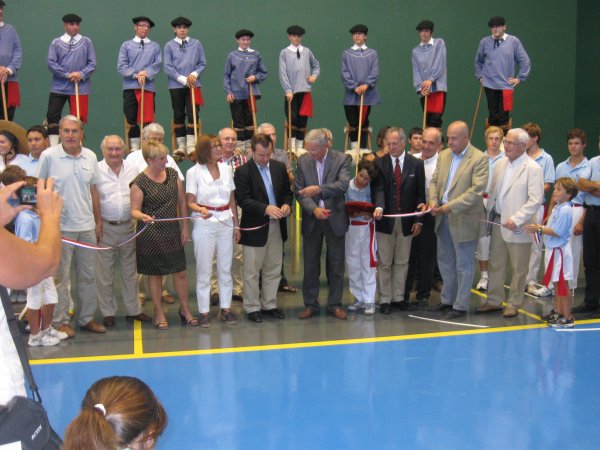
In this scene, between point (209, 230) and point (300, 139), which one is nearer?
point (209, 230)

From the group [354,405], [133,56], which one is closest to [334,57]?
[133,56]

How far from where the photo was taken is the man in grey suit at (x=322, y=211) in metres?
7.05

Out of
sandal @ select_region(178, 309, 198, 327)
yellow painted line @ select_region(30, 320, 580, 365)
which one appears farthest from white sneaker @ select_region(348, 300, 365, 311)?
sandal @ select_region(178, 309, 198, 327)

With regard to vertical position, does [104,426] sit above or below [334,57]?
below

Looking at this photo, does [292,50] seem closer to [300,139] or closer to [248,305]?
[300,139]

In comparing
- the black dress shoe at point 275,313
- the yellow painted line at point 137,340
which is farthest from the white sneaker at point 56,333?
the black dress shoe at point 275,313

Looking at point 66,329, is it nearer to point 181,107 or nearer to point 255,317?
point 255,317

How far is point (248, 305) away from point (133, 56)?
4031 mm

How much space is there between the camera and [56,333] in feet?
Answer: 21.2

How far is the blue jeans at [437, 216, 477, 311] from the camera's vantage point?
7.22m

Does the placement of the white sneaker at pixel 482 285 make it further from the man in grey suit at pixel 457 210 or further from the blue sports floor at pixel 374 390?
the blue sports floor at pixel 374 390

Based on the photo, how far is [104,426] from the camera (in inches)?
75.6

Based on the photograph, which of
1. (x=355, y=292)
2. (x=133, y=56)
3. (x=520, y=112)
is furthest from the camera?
(x=520, y=112)

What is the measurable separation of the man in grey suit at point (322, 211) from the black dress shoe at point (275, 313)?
201mm
